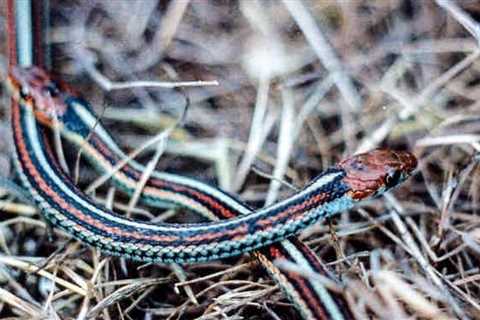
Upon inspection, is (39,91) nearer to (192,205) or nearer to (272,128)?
(192,205)

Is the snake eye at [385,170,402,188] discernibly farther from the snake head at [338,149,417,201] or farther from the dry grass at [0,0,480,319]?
the dry grass at [0,0,480,319]

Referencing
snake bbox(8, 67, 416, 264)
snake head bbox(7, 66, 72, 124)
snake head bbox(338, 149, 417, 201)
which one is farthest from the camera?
snake head bbox(7, 66, 72, 124)

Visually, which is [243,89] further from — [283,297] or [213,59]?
[283,297]

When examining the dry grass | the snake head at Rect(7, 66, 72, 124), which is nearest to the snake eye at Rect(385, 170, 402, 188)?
the dry grass

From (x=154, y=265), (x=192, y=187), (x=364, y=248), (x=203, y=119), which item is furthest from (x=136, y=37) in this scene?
(x=364, y=248)

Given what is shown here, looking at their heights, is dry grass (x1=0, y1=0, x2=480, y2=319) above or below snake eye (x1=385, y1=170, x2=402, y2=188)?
above

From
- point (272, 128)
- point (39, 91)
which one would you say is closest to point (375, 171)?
point (272, 128)

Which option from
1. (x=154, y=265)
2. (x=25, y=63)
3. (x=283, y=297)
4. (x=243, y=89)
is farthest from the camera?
(x=243, y=89)
